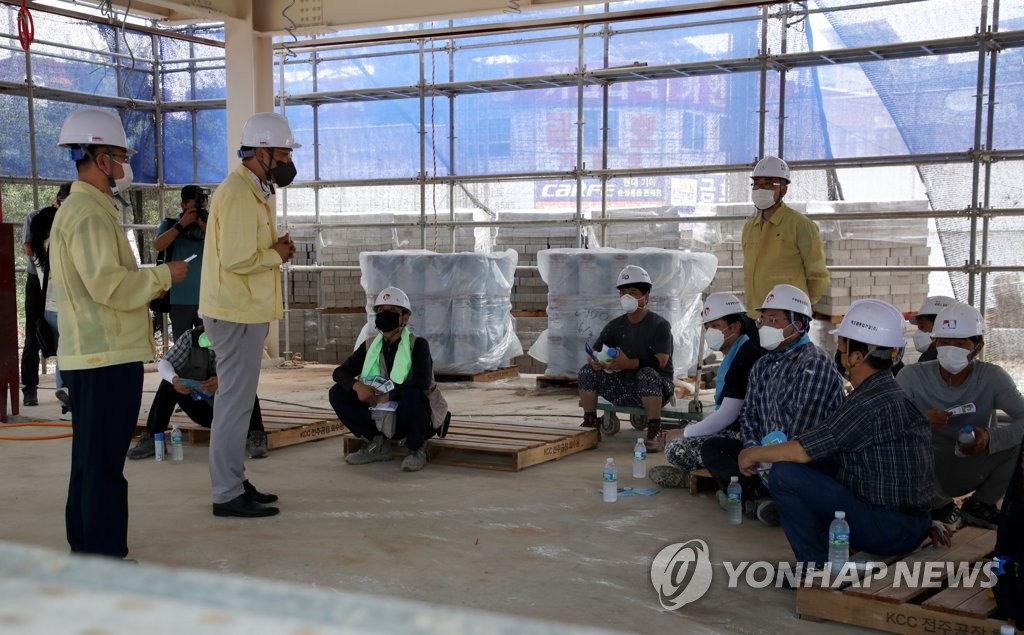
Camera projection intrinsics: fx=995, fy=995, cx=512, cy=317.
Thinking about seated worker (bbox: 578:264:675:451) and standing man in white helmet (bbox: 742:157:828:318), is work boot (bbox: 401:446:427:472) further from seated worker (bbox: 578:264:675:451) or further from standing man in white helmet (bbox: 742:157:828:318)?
standing man in white helmet (bbox: 742:157:828:318)

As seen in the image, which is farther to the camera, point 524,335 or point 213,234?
point 524,335

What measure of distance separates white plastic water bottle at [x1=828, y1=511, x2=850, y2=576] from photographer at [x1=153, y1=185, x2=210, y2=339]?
4324 millimetres

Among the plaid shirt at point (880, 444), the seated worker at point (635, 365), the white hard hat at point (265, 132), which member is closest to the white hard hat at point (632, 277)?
the seated worker at point (635, 365)

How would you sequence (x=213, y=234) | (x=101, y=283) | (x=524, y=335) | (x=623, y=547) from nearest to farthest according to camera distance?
1. (x=101, y=283)
2. (x=623, y=547)
3. (x=213, y=234)
4. (x=524, y=335)

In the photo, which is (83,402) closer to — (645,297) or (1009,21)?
(645,297)

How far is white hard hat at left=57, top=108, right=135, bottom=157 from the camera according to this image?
4090mm

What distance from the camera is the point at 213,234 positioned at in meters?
5.04

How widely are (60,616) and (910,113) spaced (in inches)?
410

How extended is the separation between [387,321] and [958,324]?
11.0ft

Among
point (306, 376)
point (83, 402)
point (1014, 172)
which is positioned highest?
point (1014, 172)

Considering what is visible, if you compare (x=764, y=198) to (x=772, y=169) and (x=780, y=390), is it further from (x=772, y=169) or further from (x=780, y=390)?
(x=780, y=390)

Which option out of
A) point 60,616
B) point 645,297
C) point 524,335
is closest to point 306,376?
point 524,335

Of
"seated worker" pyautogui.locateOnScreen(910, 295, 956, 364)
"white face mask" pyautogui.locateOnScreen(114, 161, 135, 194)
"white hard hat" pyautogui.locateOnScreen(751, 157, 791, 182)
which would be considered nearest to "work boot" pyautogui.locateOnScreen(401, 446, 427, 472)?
"white face mask" pyautogui.locateOnScreen(114, 161, 135, 194)

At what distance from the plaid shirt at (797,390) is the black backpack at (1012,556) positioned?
105 cm
